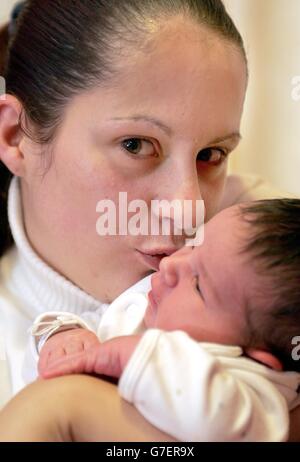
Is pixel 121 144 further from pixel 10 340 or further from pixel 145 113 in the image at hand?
pixel 10 340

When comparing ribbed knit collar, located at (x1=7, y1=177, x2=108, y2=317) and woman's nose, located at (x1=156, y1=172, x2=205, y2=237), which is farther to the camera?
ribbed knit collar, located at (x1=7, y1=177, x2=108, y2=317)

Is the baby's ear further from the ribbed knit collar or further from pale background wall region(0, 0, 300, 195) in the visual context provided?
pale background wall region(0, 0, 300, 195)

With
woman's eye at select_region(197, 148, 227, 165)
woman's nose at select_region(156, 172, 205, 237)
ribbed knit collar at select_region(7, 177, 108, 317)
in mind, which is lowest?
ribbed knit collar at select_region(7, 177, 108, 317)

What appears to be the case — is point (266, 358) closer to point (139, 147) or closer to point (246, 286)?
point (246, 286)

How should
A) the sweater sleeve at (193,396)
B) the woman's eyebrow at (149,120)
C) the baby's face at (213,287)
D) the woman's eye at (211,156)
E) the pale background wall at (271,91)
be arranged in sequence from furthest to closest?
the pale background wall at (271,91) → the woman's eye at (211,156) → the woman's eyebrow at (149,120) → the baby's face at (213,287) → the sweater sleeve at (193,396)

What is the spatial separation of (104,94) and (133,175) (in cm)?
15

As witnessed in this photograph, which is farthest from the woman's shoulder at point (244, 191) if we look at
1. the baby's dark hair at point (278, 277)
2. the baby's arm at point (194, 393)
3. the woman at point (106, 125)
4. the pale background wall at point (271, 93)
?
the baby's arm at point (194, 393)

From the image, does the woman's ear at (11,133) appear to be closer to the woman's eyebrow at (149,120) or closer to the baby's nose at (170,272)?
the woman's eyebrow at (149,120)

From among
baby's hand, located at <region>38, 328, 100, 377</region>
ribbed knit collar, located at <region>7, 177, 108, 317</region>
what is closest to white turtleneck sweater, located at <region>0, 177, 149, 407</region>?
ribbed knit collar, located at <region>7, 177, 108, 317</region>

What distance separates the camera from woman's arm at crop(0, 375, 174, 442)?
2.49ft

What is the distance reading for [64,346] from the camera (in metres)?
0.90

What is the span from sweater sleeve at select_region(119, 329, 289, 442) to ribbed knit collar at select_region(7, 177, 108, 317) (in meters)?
0.49

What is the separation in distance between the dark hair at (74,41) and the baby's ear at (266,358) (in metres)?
0.54

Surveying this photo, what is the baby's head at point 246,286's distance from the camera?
801 mm
